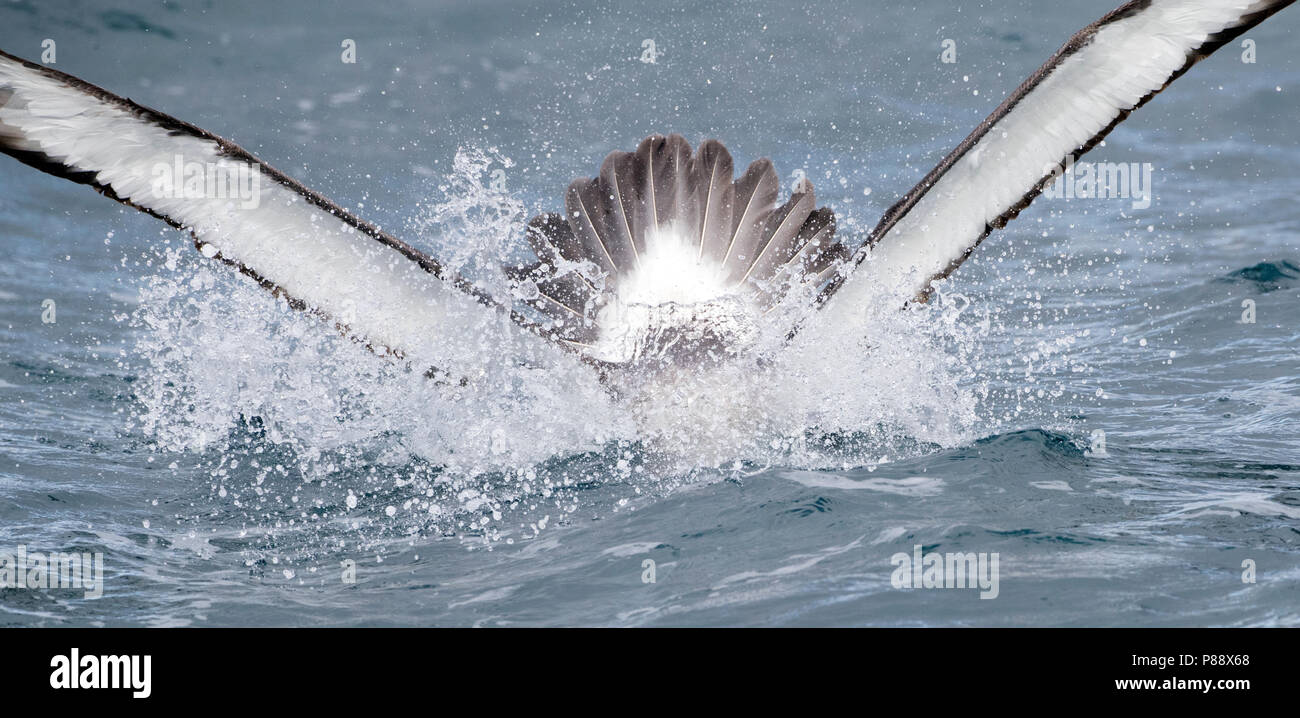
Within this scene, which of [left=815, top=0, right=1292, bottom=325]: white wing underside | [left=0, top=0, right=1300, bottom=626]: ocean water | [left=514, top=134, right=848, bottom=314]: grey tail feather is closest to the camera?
[left=0, top=0, right=1300, bottom=626]: ocean water

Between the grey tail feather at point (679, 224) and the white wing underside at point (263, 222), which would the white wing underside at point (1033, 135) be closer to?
the grey tail feather at point (679, 224)

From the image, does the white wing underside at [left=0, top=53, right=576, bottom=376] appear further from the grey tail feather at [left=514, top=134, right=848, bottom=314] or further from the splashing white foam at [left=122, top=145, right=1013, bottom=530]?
the grey tail feather at [left=514, top=134, right=848, bottom=314]

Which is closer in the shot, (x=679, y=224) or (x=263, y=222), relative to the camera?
(x=263, y=222)

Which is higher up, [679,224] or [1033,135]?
[1033,135]

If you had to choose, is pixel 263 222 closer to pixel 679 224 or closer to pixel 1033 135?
pixel 679 224

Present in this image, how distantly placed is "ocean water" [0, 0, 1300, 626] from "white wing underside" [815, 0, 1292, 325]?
39cm

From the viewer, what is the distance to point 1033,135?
253 inches

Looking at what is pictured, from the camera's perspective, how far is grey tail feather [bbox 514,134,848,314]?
7.36 metres

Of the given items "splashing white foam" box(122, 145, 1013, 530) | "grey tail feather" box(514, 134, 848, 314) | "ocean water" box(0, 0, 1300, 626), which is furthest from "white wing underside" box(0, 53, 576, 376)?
"grey tail feather" box(514, 134, 848, 314)

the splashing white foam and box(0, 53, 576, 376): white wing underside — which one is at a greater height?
box(0, 53, 576, 376): white wing underside

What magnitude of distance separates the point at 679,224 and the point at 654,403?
1259 millimetres

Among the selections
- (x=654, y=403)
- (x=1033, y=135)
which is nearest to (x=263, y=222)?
(x=654, y=403)
